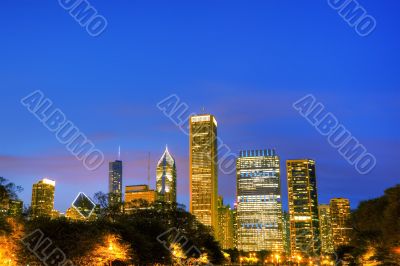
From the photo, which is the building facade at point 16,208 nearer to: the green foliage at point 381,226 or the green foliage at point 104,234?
the green foliage at point 104,234

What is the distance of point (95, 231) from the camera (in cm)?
3500

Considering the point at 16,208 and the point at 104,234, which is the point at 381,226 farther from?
the point at 16,208

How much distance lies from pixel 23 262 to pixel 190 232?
3852 centimetres

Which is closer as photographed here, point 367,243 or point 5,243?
point 5,243

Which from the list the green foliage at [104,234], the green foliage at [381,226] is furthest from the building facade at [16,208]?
the green foliage at [381,226]

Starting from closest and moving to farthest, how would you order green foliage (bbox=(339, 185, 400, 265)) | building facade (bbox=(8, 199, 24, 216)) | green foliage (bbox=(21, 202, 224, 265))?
1. green foliage (bbox=(339, 185, 400, 265))
2. green foliage (bbox=(21, 202, 224, 265))
3. building facade (bbox=(8, 199, 24, 216))

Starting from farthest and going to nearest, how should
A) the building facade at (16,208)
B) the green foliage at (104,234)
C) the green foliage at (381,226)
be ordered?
the building facade at (16,208), the green foliage at (104,234), the green foliage at (381,226)

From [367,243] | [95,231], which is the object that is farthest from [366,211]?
[95,231]

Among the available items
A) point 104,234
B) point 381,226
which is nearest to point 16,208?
point 104,234

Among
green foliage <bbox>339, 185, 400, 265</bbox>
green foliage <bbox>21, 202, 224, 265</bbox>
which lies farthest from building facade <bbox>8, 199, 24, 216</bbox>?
green foliage <bbox>339, 185, 400, 265</bbox>

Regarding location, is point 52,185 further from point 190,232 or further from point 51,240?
point 51,240

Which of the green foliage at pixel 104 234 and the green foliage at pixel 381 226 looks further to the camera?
the green foliage at pixel 104 234

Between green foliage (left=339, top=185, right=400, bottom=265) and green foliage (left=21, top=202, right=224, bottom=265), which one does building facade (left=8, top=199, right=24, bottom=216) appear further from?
green foliage (left=339, top=185, right=400, bottom=265)

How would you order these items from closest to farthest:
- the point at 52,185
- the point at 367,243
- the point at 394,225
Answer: the point at 394,225
the point at 367,243
the point at 52,185
